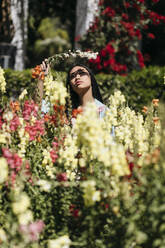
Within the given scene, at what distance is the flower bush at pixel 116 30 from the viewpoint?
6496mm

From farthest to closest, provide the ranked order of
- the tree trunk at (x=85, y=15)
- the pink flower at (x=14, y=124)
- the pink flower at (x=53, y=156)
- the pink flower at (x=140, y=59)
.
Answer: the tree trunk at (x=85, y=15)
the pink flower at (x=140, y=59)
the pink flower at (x=14, y=124)
the pink flower at (x=53, y=156)

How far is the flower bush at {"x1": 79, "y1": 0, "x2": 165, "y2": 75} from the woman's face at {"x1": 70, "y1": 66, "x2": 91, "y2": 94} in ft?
10.3

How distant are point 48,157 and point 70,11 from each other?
8993mm

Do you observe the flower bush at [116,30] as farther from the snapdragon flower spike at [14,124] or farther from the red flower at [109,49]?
the snapdragon flower spike at [14,124]

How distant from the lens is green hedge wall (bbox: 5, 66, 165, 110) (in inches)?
210

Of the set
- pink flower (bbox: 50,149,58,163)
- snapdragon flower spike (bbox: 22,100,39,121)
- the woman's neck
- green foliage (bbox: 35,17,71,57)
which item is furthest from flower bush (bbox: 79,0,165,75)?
green foliage (bbox: 35,17,71,57)

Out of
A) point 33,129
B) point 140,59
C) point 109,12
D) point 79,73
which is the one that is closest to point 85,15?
point 109,12

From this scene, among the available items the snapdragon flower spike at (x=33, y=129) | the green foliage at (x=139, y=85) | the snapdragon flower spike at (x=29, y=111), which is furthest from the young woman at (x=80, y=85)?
the green foliage at (x=139, y=85)

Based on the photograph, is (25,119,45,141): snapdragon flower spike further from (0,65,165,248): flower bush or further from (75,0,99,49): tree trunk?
(75,0,99,49): tree trunk

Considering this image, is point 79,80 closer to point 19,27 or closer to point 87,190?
point 87,190

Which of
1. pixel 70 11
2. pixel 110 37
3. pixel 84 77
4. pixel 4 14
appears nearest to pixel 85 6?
pixel 110 37

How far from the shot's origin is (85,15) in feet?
22.8

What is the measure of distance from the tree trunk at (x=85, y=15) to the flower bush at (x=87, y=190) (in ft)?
16.3

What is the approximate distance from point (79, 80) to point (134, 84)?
99.8 inches
